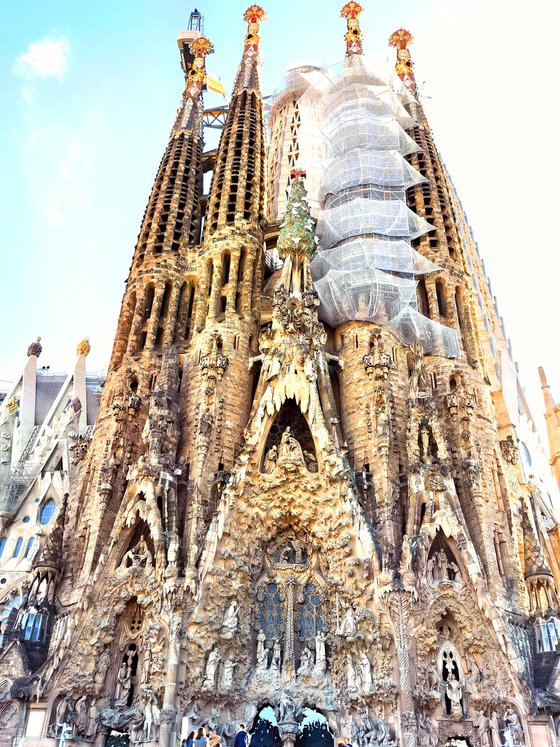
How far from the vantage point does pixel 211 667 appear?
14977 mm

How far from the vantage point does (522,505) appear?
18.5 meters

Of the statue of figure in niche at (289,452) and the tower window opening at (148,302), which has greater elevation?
the tower window opening at (148,302)

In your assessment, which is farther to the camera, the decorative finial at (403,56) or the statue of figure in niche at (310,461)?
the decorative finial at (403,56)

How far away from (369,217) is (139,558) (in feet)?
46.5

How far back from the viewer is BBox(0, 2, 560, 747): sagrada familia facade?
1480cm

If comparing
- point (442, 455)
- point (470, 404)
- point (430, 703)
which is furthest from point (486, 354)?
A: point (430, 703)

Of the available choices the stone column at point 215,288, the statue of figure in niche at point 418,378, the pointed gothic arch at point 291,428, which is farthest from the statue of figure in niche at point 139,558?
the statue of figure in niche at point 418,378

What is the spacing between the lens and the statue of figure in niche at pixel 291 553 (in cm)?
1733

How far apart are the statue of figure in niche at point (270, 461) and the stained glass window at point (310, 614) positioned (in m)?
3.12

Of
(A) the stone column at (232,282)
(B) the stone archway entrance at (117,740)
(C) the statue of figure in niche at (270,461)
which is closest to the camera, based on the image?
(B) the stone archway entrance at (117,740)

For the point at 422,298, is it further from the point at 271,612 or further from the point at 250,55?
the point at 250,55

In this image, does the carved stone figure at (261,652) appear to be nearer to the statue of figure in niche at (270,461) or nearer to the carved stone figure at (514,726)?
the statue of figure in niche at (270,461)

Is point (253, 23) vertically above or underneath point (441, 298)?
above

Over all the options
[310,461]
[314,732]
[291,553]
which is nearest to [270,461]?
[310,461]
